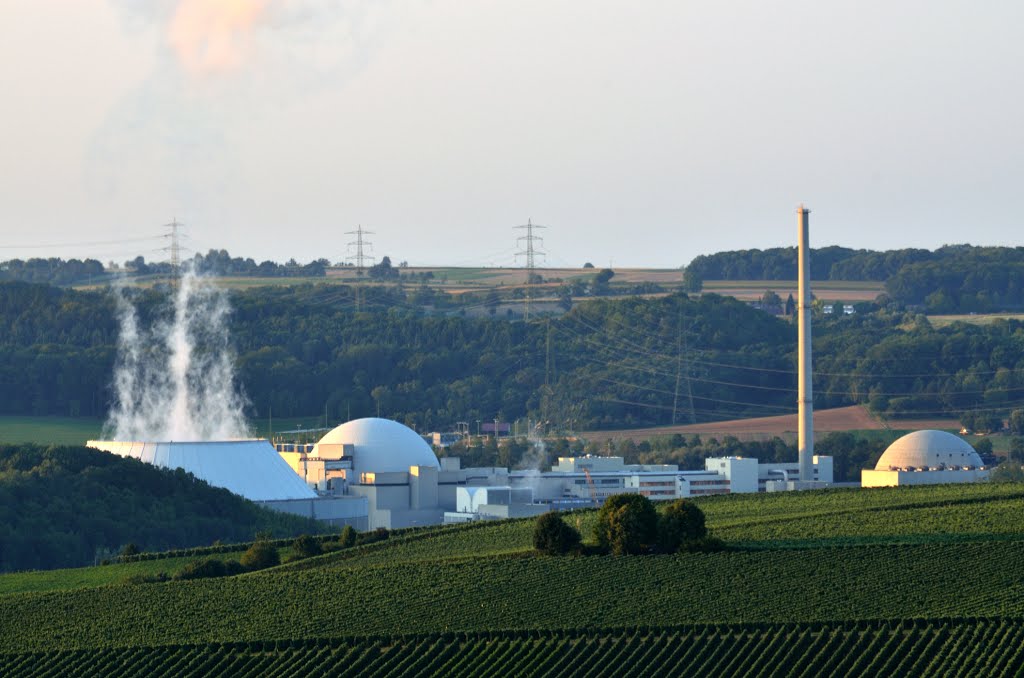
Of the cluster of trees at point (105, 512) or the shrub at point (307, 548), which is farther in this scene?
the cluster of trees at point (105, 512)

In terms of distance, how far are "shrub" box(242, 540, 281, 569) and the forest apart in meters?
79.5

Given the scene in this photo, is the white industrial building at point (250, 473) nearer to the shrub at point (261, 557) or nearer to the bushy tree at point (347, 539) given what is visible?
the bushy tree at point (347, 539)

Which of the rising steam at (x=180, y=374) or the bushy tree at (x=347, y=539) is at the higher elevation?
the rising steam at (x=180, y=374)

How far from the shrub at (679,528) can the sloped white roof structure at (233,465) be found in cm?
3690

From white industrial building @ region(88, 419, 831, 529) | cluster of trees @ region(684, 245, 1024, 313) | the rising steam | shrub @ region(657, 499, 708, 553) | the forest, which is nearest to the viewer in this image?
shrub @ region(657, 499, 708, 553)

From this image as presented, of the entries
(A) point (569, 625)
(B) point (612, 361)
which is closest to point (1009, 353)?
(B) point (612, 361)

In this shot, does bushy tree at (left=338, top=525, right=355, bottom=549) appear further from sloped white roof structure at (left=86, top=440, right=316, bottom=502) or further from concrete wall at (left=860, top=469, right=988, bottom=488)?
concrete wall at (left=860, top=469, right=988, bottom=488)

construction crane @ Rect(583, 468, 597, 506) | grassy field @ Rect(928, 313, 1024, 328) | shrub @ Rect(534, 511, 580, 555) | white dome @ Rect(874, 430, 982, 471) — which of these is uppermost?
grassy field @ Rect(928, 313, 1024, 328)

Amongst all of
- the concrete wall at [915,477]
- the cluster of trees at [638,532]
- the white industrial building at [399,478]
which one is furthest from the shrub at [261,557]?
the concrete wall at [915,477]

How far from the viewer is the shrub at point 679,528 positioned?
184ft

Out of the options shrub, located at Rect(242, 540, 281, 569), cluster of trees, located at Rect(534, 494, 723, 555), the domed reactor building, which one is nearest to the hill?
cluster of trees, located at Rect(534, 494, 723, 555)

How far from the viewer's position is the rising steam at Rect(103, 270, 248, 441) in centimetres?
10488

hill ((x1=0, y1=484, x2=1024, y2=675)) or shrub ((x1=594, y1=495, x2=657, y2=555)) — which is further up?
shrub ((x1=594, y1=495, x2=657, y2=555))

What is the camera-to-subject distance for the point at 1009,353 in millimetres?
149500
